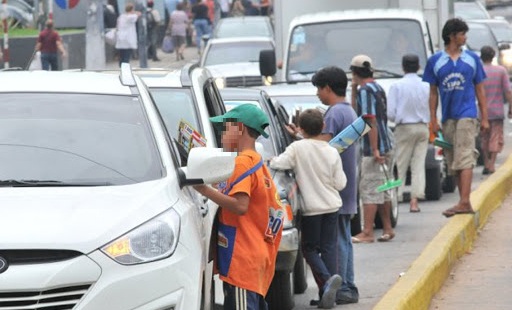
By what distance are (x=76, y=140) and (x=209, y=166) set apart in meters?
0.90

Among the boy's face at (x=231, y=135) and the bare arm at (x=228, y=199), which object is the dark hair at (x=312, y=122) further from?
the bare arm at (x=228, y=199)

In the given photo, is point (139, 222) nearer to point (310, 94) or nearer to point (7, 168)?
point (7, 168)

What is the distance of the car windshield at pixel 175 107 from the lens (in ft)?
30.2

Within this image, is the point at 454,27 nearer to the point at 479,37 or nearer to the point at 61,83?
the point at 61,83

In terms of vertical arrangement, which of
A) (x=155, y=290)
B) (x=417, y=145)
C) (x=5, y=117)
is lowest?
(x=417, y=145)

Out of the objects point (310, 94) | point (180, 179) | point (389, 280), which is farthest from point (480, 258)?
point (180, 179)

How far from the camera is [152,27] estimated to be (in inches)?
1921

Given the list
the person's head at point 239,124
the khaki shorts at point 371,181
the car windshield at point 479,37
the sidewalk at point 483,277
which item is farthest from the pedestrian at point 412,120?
the car windshield at point 479,37

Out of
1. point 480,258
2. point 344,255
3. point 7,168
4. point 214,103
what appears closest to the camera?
point 7,168

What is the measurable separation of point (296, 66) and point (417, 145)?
3336 millimetres

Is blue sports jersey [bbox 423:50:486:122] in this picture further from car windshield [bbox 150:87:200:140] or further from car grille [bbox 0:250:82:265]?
car grille [bbox 0:250:82:265]

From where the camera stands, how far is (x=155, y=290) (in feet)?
20.5

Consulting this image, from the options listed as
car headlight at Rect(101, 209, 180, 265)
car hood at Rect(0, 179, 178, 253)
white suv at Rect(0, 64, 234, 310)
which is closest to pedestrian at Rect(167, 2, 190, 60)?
white suv at Rect(0, 64, 234, 310)

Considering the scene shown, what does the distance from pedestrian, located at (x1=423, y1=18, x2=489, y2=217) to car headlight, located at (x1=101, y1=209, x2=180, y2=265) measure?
7.24 metres
